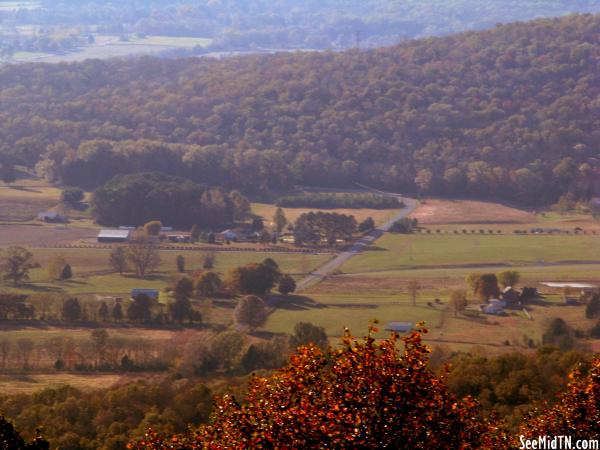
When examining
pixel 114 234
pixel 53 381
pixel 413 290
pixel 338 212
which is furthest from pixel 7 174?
pixel 53 381

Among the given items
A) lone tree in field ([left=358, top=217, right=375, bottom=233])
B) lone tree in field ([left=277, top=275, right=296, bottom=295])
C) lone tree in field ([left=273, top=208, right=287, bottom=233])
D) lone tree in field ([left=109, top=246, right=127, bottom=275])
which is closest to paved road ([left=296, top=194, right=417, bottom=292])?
lone tree in field ([left=358, top=217, right=375, bottom=233])

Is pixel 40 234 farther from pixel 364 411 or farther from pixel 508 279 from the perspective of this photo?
pixel 364 411

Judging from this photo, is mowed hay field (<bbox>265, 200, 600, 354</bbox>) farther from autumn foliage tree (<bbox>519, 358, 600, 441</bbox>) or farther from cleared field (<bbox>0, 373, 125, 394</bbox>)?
autumn foliage tree (<bbox>519, 358, 600, 441</bbox>)

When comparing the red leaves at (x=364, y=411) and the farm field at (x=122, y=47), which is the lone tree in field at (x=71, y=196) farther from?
the farm field at (x=122, y=47)

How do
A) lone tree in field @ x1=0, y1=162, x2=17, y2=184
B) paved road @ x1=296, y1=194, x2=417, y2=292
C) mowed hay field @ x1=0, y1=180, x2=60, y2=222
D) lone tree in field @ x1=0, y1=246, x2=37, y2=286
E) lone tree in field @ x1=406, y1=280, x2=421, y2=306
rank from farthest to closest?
lone tree in field @ x1=0, y1=162, x2=17, y2=184
mowed hay field @ x1=0, y1=180, x2=60, y2=222
paved road @ x1=296, y1=194, x2=417, y2=292
lone tree in field @ x1=0, y1=246, x2=37, y2=286
lone tree in field @ x1=406, y1=280, x2=421, y2=306

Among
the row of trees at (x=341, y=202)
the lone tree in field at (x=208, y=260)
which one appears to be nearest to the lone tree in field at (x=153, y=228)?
the lone tree in field at (x=208, y=260)

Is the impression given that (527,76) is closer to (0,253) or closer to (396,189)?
(396,189)
